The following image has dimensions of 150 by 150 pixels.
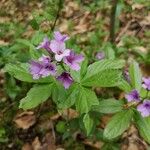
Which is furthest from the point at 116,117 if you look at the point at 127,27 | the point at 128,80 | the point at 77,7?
the point at 77,7

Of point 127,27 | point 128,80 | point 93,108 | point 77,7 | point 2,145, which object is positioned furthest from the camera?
point 77,7

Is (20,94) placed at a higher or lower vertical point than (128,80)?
lower

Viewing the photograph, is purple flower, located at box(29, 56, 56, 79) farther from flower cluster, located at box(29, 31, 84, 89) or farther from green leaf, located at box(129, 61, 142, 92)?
green leaf, located at box(129, 61, 142, 92)

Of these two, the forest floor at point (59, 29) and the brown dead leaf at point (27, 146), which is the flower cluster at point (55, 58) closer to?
the forest floor at point (59, 29)

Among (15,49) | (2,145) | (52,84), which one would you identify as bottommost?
(2,145)

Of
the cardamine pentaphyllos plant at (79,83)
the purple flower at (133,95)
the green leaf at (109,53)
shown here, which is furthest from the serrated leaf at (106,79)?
the green leaf at (109,53)

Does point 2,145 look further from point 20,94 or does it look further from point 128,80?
point 128,80

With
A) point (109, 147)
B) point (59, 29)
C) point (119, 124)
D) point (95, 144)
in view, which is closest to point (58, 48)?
point (119, 124)
